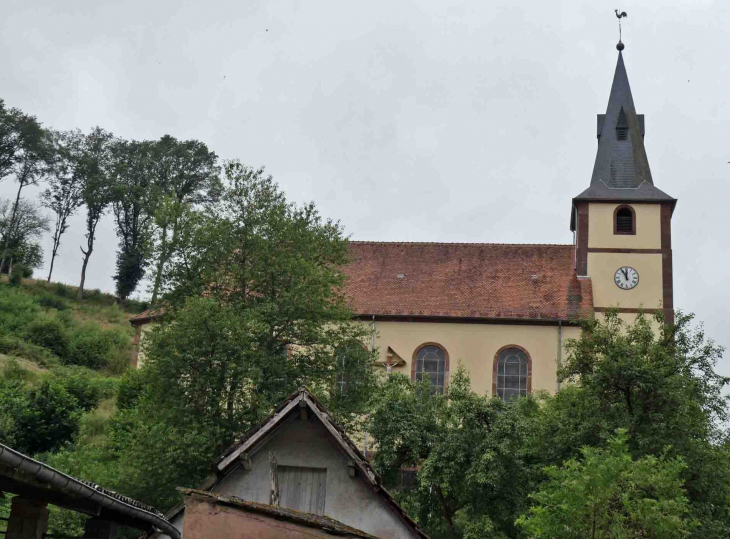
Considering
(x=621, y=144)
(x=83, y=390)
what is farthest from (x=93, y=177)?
(x=621, y=144)

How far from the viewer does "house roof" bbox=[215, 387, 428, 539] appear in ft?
42.5

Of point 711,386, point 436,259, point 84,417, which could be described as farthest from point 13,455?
point 436,259

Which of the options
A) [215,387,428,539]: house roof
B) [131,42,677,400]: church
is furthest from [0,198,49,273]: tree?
[215,387,428,539]: house roof

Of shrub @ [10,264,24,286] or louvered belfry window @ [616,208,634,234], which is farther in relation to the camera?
shrub @ [10,264,24,286]

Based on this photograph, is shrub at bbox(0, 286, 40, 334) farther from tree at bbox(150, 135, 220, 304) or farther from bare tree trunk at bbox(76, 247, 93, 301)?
tree at bbox(150, 135, 220, 304)

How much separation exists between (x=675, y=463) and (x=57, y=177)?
5337 centimetres

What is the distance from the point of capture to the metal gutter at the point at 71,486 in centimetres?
595

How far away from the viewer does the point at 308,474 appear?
1359 cm

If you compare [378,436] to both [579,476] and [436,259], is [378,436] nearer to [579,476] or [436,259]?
[579,476]

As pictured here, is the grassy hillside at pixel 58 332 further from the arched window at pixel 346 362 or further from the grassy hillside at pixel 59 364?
the arched window at pixel 346 362

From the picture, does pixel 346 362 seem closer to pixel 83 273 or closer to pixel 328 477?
pixel 328 477

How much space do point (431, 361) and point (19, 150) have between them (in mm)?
38341

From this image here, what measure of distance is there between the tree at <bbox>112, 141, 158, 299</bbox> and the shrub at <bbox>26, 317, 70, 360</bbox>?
14180 millimetres

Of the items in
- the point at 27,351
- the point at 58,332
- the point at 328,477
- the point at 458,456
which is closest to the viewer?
the point at 328,477
